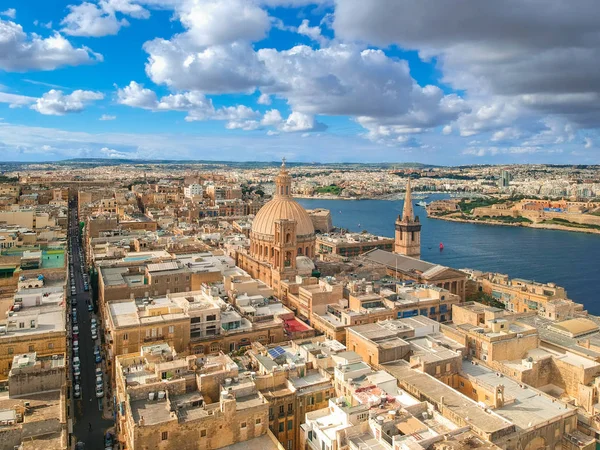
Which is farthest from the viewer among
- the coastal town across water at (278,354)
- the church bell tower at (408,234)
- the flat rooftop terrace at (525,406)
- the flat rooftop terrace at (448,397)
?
the church bell tower at (408,234)

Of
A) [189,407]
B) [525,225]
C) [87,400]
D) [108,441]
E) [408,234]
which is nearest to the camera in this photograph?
[189,407]

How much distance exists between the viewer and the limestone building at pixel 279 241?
42.8 meters

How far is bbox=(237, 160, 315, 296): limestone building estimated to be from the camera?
140 feet

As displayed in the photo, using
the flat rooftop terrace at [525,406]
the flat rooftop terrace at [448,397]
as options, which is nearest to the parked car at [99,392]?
the flat rooftop terrace at [448,397]

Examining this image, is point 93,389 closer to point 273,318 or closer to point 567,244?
point 273,318

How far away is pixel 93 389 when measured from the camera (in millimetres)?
28391

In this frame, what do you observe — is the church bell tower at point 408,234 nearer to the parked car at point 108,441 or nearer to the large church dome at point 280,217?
the large church dome at point 280,217

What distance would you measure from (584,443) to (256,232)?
103 feet

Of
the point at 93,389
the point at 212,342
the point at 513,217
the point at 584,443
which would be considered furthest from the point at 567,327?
the point at 513,217

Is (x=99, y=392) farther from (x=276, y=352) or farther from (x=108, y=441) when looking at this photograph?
(x=276, y=352)

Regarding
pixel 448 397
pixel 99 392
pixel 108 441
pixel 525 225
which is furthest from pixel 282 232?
pixel 525 225

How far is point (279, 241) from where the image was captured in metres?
42.7

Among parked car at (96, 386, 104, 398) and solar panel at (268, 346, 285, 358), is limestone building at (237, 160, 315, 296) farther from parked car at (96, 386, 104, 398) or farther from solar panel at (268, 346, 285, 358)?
parked car at (96, 386, 104, 398)

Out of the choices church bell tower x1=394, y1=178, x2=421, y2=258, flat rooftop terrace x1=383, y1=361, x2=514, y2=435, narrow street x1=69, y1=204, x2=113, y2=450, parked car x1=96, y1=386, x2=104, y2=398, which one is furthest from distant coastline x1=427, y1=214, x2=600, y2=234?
parked car x1=96, y1=386, x2=104, y2=398
